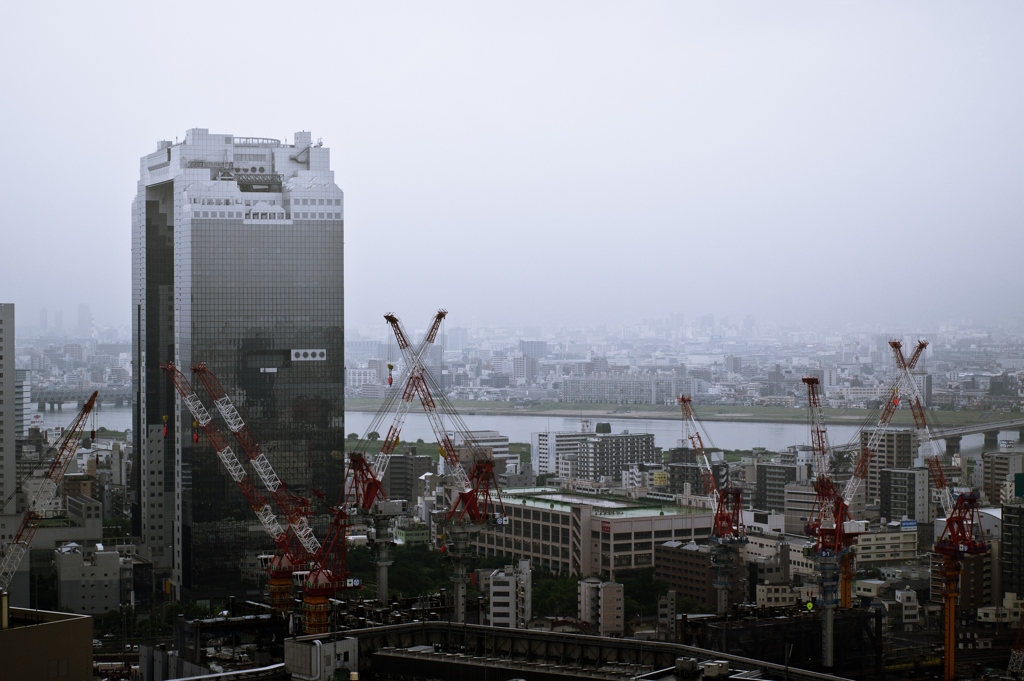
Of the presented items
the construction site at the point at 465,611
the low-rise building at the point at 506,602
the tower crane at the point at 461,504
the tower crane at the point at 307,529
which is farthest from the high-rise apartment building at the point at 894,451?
the low-rise building at the point at 506,602

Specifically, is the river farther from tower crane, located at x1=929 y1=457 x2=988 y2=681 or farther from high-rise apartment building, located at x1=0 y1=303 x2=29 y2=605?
tower crane, located at x1=929 y1=457 x2=988 y2=681

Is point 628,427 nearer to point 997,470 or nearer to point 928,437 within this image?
point 997,470

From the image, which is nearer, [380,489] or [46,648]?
[46,648]

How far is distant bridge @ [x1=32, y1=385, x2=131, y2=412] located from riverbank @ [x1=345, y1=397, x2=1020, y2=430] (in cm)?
523

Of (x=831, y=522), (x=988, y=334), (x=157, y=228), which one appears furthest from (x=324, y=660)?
(x=988, y=334)

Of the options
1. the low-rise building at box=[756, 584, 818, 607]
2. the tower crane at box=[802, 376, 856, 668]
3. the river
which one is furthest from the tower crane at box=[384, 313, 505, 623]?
the river

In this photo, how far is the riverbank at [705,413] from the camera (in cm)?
2416

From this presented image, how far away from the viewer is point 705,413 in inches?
1396

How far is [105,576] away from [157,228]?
6881 millimetres

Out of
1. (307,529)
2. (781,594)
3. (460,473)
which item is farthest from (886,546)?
(307,529)

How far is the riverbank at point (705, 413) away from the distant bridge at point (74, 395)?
5.23m

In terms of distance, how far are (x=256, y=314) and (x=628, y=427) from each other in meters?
20.8

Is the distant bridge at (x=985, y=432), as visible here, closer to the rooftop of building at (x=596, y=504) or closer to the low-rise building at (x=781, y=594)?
the rooftop of building at (x=596, y=504)

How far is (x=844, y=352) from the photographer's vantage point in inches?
1084
